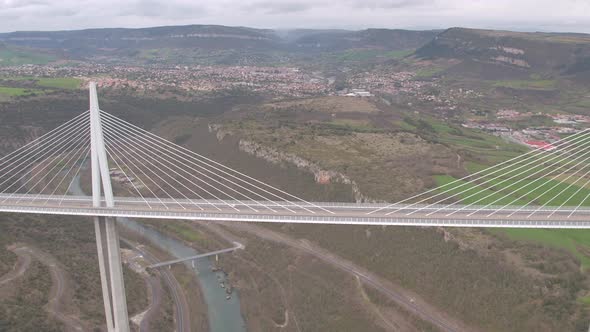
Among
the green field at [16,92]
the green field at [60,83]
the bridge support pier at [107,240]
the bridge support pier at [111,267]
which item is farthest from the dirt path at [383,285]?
the green field at [60,83]

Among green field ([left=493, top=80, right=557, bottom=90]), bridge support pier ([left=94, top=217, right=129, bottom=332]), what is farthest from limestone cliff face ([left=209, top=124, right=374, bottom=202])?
green field ([left=493, top=80, right=557, bottom=90])

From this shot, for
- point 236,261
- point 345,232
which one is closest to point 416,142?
point 345,232

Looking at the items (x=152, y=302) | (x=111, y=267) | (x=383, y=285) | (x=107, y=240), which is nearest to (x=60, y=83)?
(x=152, y=302)

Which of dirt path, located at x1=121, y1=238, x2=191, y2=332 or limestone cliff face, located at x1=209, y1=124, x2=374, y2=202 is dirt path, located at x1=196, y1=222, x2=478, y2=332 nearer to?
limestone cliff face, located at x1=209, y1=124, x2=374, y2=202

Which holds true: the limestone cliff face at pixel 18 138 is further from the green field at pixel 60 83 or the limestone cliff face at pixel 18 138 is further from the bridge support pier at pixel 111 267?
the bridge support pier at pixel 111 267

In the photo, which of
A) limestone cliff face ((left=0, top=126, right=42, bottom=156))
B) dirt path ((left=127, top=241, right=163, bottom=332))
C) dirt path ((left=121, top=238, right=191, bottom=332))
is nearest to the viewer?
dirt path ((left=127, top=241, right=163, bottom=332))

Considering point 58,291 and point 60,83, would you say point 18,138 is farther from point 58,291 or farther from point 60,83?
point 58,291

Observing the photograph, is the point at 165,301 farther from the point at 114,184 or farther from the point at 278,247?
the point at 114,184
